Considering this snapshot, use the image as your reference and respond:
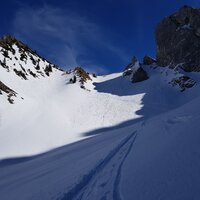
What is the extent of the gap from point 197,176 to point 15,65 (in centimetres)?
4188

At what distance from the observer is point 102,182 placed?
26.7 ft

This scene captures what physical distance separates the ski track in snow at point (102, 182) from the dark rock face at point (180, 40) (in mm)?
56411

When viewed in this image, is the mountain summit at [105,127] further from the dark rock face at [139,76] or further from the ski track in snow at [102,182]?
the dark rock face at [139,76]

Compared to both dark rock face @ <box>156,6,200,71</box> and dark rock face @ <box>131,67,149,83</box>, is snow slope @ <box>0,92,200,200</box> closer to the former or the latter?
dark rock face @ <box>131,67,149,83</box>

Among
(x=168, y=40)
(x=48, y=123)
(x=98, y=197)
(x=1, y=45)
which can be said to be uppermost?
(x=168, y=40)

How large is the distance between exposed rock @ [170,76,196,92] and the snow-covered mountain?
174 millimetres

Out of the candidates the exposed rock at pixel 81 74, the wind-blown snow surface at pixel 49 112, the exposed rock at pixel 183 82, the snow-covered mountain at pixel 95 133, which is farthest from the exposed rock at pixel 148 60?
the wind-blown snow surface at pixel 49 112

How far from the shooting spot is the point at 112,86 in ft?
187

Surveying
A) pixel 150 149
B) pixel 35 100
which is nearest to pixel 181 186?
pixel 150 149

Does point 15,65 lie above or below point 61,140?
above

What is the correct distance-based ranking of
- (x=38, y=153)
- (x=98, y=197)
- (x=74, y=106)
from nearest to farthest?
(x=98, y=197) < (x=38, y=153) < (x=74, y=106)

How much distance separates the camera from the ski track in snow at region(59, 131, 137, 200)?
720cm

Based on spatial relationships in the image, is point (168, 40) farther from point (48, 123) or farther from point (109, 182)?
point (109, 182)

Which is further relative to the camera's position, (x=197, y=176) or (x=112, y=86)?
(x=112, y=86)
